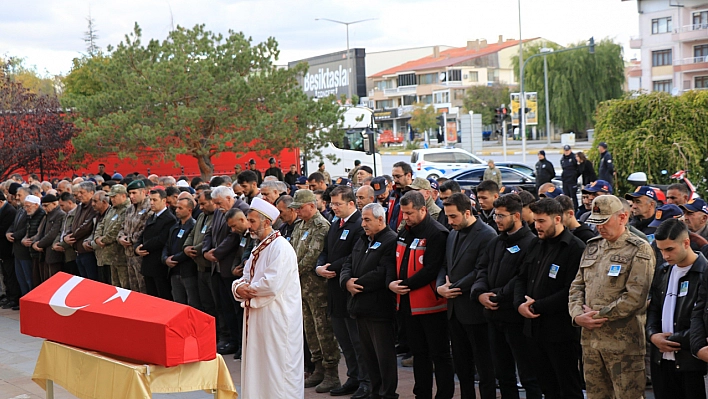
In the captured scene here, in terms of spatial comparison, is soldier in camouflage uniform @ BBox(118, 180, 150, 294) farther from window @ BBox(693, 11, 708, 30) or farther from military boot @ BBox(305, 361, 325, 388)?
window @ BBox(693, 11, 708, 30)

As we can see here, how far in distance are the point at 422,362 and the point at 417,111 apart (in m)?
81.1

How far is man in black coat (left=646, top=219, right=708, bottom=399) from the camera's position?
570 cm

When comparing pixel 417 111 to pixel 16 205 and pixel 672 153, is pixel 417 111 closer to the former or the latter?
pixel 672 153

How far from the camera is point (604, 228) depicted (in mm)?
6059

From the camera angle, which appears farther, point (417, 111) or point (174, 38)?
point (417, 111)

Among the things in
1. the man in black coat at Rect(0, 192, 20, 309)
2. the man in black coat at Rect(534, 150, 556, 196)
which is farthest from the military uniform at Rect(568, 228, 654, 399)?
the man in black coat at Rect(534, 150, 556, 196)

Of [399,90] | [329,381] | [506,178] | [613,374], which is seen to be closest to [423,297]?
[329,381]

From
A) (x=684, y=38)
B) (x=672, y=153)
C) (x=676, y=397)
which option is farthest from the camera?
(x=684, y=38)

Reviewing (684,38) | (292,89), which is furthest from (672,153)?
(684,38)

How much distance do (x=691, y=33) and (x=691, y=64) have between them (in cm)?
251

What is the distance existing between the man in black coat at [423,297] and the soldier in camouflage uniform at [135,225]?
219 inches

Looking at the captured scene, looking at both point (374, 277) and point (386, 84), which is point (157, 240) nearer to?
point (374, 277)

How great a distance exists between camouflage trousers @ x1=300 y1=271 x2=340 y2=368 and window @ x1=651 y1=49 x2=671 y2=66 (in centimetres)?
6310

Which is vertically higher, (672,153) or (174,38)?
(174,38)
